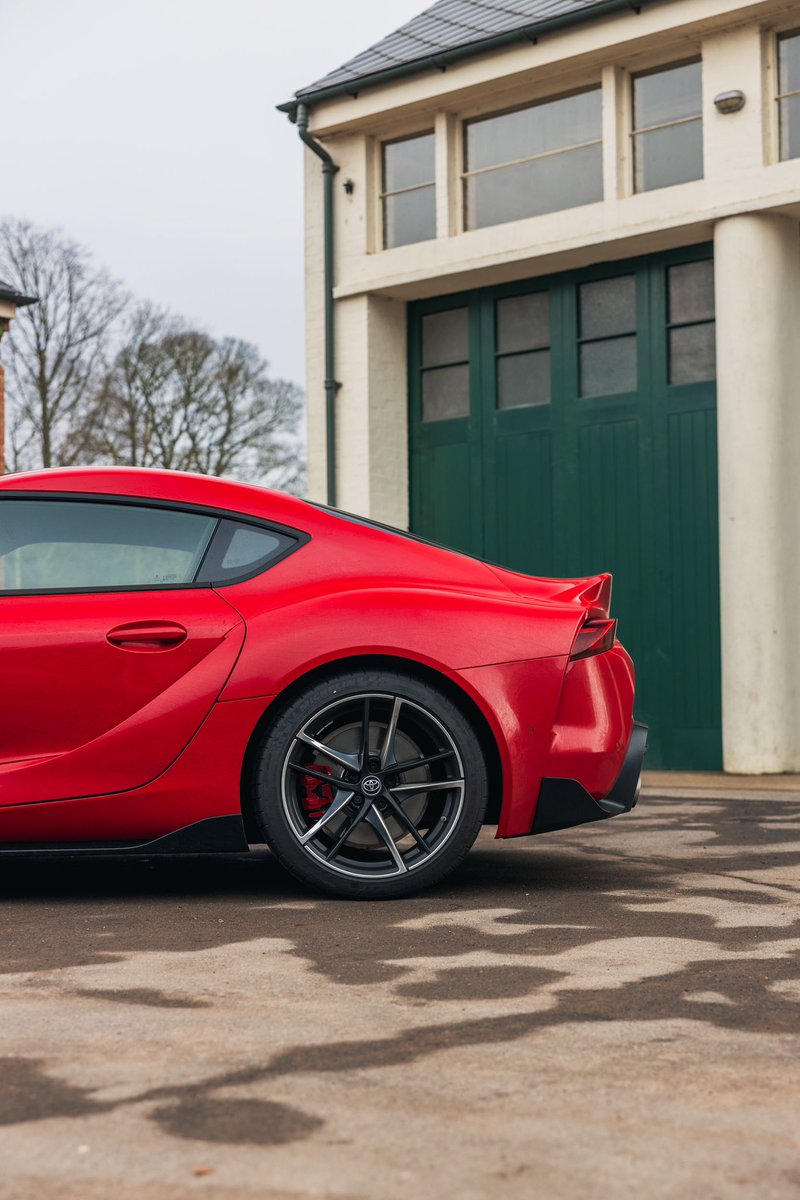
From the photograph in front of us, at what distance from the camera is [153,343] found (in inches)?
1272

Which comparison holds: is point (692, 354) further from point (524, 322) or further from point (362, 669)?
point (362, 669)

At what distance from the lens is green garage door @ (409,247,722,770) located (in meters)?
13.5

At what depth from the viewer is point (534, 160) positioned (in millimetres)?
14492

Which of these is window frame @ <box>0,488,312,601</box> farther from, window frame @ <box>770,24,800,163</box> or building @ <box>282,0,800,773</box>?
window frame @ <box>770,24,800,163</box>

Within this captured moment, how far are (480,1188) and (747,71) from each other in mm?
12421

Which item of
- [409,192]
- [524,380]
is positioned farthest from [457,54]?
[524,380]

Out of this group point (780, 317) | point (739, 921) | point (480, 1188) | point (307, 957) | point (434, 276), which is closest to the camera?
point (480, 1188)

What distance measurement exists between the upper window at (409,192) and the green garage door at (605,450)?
0.78 meters

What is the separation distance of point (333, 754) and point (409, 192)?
459 inches

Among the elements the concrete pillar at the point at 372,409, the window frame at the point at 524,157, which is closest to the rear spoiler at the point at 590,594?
the window frame at the point at 524,157

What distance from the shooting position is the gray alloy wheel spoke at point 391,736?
15.6 feet

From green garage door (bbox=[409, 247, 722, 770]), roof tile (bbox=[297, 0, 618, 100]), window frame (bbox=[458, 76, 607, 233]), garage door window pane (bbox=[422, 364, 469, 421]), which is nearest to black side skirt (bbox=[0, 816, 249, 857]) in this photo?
green garage door (bbox=[409, 247, 722, 770])

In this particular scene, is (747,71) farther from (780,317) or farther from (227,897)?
(227,897)

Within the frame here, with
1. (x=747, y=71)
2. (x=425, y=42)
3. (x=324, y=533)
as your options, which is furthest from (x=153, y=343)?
(x=324, y=533)
